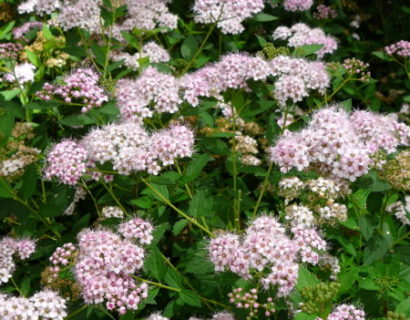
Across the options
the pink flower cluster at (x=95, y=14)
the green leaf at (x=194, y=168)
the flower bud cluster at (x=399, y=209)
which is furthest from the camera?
the pink flower cluster at (x=95, y=14)

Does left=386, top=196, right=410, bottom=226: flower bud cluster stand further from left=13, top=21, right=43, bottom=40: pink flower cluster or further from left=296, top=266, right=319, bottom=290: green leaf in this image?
left=13, top=21, right=43, bottom=40: pink flower cluster

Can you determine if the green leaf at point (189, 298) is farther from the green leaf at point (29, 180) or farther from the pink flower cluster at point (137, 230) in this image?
the green leaf at point (29, 180)

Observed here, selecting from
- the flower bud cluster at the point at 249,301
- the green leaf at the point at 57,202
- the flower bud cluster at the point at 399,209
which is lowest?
the flower bud cluster at the point at 399,209

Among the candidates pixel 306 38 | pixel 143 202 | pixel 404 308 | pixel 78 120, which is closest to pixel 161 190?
pixel 143 202

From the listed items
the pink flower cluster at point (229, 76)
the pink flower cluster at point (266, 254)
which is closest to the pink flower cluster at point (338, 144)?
the pink flower cluster at point (266, 254)

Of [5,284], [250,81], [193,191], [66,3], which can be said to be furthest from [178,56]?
[5,284]

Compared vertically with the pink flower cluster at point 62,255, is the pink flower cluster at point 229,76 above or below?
above

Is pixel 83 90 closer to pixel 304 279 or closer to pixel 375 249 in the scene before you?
pixel 304 279
